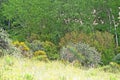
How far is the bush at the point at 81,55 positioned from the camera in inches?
760

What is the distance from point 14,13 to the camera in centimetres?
3052

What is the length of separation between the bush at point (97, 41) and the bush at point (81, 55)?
11.7ft

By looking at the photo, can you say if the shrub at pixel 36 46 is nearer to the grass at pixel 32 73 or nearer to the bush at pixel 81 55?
the bush at pixel 81 55

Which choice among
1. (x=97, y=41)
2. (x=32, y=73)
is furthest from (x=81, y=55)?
(x=32, y=73)

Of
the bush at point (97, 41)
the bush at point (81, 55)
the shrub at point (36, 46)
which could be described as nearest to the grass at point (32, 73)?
the bush at point (81, 55)

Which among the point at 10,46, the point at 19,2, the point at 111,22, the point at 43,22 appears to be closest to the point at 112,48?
the point at 111,22

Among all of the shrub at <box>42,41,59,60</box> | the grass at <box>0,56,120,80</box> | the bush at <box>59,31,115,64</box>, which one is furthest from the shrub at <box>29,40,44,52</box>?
the grass at <box>0,56,120,80</box>

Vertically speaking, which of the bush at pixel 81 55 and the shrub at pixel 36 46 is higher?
the bush at pixel 81 55

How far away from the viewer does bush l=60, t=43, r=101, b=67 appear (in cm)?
1931

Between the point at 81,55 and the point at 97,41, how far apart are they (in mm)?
4933

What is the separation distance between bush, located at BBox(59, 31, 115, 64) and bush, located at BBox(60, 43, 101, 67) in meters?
3.56

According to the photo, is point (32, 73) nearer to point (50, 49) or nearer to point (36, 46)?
point (36, 46)

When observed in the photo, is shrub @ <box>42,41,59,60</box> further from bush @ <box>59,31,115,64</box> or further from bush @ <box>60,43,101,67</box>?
bush @ <box>60,43,101,67</box>

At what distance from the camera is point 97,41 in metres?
24.4
